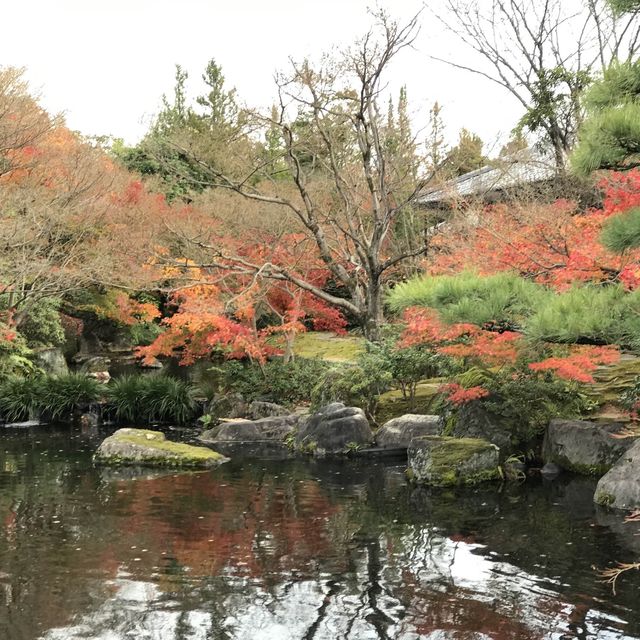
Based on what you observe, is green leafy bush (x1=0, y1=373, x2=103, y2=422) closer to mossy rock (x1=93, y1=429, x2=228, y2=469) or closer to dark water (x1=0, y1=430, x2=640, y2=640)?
mossy rock (x1=93, y1=429, x2=228, y2=469)

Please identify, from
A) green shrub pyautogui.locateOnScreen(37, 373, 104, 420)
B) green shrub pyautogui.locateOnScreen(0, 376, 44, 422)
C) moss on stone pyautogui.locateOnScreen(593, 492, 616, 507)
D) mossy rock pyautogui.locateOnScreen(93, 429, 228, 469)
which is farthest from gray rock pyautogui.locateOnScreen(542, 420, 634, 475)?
green shrub pyautogui.locateOnScreen(0, 376, 44, 422)

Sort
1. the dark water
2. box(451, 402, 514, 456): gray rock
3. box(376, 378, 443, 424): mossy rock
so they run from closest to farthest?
1. the dark water
2. box(451, 402, 514, 456): gray rock
3. box(376, 378, 443, 424): mossy rock

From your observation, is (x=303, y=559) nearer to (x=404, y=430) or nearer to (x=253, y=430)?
(x=404, y=430)

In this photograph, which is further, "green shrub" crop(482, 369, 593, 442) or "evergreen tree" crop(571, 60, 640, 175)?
"green shrub" crop(482, 369, 593, 442)

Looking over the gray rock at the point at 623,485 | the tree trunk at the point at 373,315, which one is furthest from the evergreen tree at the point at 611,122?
the tree trunk at the point at 373,315

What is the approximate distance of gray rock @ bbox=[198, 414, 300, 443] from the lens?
48.1ft

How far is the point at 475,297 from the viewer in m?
6.68

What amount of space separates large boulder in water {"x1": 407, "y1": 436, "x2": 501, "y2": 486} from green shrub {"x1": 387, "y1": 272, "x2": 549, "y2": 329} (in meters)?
4.28

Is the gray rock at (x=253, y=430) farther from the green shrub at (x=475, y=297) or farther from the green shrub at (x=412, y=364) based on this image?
the green shrub at (x=475, y=297)

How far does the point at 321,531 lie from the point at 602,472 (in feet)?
15.7

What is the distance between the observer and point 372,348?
1469 cm

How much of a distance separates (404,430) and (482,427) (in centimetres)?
188

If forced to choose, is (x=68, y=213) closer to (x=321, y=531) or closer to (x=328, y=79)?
(x=328, y=79)

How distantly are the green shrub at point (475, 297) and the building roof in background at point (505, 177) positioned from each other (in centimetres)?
1239
